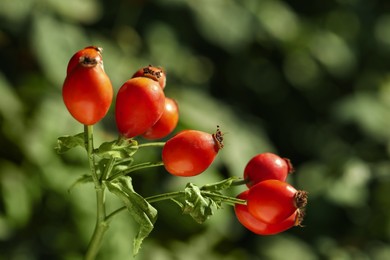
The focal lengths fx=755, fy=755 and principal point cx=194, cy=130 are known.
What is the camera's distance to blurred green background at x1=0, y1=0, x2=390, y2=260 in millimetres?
3998

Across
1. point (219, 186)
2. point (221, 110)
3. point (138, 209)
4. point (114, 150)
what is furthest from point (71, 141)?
point (221, 110)

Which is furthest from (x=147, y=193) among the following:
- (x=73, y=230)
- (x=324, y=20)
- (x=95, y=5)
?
(x=324, y=20)

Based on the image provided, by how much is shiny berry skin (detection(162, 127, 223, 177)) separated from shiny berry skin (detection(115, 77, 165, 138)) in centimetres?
9

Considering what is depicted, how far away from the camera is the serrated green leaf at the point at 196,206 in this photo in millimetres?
1767

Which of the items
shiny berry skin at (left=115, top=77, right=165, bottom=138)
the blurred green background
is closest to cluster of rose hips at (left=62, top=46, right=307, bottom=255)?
shiny berry skin at (left=115, top=77, right=165, bottom=138)

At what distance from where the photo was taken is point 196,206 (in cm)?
178

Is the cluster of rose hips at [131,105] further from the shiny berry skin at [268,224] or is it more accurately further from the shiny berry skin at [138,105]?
the shiny berry skin at [268,224]

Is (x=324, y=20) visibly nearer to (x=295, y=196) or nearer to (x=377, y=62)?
(x=377, y=62)

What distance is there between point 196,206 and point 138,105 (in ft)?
0.98

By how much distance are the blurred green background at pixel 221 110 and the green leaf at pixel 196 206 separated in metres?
2.03

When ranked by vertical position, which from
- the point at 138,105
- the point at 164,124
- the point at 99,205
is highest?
the point at 138,105

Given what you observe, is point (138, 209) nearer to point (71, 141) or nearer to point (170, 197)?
point (170, 197)

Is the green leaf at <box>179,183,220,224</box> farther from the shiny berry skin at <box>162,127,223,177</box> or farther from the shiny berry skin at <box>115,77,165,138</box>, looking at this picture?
the shiny berry skin at <box>115,77,165,138</box>

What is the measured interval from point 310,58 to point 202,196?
422 cm
